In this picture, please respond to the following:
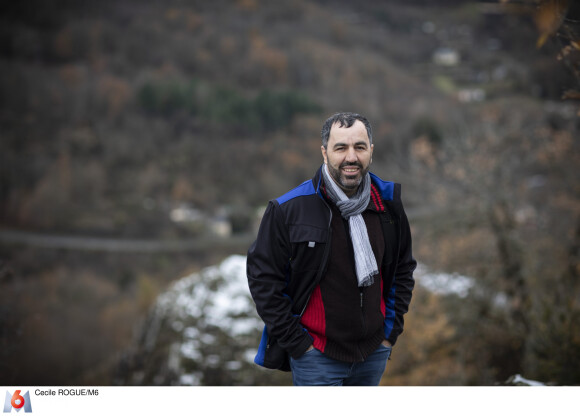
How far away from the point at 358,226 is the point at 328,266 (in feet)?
0.52

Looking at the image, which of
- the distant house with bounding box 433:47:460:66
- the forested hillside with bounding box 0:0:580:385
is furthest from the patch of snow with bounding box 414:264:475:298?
the distant house with bounding box 433:47:460:66

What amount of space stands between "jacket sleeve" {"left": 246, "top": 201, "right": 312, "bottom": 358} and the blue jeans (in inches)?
2.4

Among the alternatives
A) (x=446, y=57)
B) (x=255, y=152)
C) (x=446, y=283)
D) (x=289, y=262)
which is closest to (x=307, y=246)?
(x=289, y=262)

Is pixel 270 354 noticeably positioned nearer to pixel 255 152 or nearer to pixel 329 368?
pixel 329 368

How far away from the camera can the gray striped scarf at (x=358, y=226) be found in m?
1.64

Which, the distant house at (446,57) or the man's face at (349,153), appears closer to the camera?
the man's face at (349,153)

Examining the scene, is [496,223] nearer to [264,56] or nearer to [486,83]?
[486,83]

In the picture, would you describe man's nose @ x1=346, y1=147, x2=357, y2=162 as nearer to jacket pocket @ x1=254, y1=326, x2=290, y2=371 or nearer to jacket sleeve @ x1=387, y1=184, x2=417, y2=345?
jacket sleeve @ x1=387, y1=184, x2=417, y2=345

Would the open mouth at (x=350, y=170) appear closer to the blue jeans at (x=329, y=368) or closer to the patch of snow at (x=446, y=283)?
the blue jeans at (x=329, y=368)

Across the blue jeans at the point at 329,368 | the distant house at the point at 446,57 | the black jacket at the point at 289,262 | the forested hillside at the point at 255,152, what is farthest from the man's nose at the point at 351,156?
the distant house at the point at 446,57

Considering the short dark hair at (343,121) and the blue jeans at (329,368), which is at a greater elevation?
the short dark hair at (343,121)
